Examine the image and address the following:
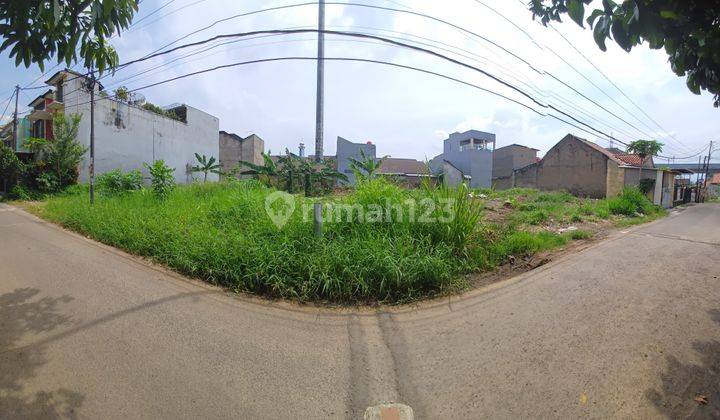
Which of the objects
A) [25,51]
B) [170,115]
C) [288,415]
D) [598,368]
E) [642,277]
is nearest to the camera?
[288,415]

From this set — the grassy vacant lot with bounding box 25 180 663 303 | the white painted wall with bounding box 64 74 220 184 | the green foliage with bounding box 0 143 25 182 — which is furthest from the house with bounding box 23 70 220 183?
the grassy vacant lot with bounding box 25 180 663 303

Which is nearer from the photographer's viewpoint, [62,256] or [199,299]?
[199,299]

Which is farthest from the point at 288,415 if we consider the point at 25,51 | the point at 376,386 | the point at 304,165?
the point at 304,165

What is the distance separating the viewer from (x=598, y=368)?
269cm

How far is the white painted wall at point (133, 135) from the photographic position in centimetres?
1827

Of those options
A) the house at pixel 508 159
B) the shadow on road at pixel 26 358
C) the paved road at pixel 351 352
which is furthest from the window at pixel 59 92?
the house at pixel 508 159

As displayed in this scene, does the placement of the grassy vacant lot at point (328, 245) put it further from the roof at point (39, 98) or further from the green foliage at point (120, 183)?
the roof at point (39, 98)

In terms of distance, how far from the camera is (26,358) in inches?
106

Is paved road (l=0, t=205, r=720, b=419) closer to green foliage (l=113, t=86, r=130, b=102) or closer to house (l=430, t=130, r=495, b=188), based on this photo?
green foliage (l=113, t=86, r=130, b=102)

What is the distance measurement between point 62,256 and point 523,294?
741cm

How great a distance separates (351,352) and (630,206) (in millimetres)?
16082

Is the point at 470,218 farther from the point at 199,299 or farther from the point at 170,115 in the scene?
the point at 170,115

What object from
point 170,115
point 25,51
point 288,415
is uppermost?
point 170,115

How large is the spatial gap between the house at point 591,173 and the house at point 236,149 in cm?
2505
